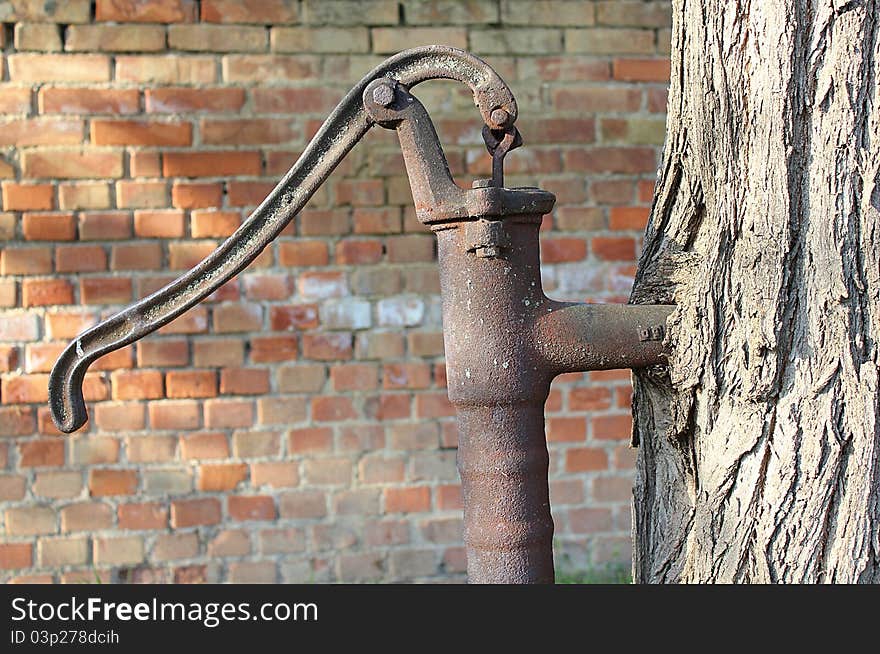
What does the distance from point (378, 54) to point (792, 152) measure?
1.57 meters

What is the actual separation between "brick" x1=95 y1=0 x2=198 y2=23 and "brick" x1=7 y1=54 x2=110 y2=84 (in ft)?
0.34

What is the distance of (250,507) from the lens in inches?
92.0

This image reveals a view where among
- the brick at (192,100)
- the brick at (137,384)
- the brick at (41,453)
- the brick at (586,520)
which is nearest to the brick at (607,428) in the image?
the brick at (586,520)

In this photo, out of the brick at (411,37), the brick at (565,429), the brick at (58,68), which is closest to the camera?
the brick at (58,68)

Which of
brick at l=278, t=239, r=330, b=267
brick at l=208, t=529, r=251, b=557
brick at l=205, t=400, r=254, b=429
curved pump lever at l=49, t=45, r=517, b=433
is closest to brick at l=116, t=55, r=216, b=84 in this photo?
brick at l=278, t=239, r=330, b=267

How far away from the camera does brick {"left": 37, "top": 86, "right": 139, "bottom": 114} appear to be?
224cm

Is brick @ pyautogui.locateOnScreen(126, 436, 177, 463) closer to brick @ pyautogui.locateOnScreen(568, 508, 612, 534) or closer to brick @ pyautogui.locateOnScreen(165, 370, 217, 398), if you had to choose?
brick @ pyautogui.locateOnScreen(165, 370, 217, 398)

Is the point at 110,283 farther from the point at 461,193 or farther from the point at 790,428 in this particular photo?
the point at 790,428

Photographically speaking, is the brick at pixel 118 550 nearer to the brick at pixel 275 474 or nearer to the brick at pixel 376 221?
the brick at pixel 275 474

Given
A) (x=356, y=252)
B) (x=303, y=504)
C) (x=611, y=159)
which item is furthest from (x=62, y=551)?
(x=611, y=159)

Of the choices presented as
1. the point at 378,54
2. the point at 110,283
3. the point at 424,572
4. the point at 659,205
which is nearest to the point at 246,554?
the point at 424,572

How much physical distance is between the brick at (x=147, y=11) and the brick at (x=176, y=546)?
1251mm

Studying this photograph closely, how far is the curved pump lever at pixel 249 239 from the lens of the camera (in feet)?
3.26

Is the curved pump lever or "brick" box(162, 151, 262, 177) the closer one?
the curved pump lever
